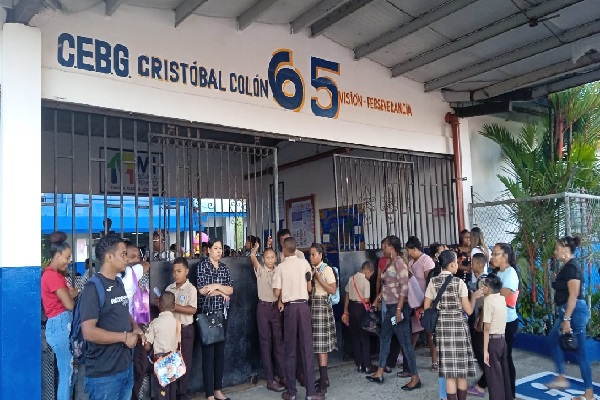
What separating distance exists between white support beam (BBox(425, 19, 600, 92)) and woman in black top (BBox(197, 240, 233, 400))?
419 cm

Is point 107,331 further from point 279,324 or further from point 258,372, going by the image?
point 258,372

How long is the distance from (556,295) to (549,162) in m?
3.05

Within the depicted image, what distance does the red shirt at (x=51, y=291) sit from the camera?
4.18 m

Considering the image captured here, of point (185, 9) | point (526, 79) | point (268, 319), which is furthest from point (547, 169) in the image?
point (185, 9)

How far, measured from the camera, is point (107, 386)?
3062 millimetres

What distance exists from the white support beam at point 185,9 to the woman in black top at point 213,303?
2.23 metres

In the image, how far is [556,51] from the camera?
6434 mm

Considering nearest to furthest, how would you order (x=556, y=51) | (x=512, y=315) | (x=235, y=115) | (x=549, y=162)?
(x=512, y=315), (x=235, y=115), (x=556, y=51), (x=549, y=162)

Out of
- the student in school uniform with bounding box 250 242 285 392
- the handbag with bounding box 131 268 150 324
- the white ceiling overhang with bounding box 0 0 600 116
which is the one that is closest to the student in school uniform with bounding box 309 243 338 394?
the student in school uniform with bounding box 250 242 285 392

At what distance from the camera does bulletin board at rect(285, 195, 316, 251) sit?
30.7ft

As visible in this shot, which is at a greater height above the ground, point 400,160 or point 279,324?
point 400,160

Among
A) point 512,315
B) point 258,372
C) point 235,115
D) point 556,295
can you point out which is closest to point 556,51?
point 556,295

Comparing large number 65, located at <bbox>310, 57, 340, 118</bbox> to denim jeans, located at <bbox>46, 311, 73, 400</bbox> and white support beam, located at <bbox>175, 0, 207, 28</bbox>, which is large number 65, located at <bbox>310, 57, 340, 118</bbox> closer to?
white support beam, located at <bbox>175, 0, 207, 28</bbox>

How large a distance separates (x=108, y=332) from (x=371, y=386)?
3334 mm
